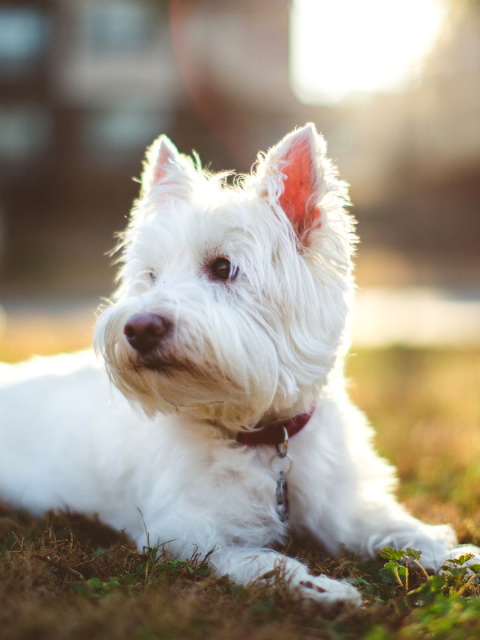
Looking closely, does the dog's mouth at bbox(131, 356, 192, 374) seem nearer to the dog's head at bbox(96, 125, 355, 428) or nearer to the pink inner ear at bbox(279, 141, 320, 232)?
the dog's head at bbox(96, 125, 355, 428)

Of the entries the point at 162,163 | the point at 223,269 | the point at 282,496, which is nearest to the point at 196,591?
the point at 282,496

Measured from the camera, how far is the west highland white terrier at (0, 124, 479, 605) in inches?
91.3

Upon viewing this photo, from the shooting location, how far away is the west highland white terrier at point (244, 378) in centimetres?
232

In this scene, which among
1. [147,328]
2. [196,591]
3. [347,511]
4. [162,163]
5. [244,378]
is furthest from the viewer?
[162,163]

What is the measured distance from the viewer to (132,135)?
24594 millimetres

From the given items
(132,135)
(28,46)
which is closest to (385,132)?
(132,135)

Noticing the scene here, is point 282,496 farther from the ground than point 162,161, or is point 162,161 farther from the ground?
point 162,161

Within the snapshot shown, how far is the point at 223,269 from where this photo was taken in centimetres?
257

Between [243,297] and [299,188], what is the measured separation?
1.85 feet

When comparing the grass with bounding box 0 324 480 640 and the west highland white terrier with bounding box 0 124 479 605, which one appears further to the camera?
the west highland white terrier with bounding box 0 124 479 605

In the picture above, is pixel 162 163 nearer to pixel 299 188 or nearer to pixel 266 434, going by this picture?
pixel 299 188

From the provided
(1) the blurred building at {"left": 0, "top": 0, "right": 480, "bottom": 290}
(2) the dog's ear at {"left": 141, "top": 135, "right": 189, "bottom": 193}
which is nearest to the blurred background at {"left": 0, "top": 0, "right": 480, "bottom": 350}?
(1) the blurred building at {"left": 0, "top": 0, "right": 480, "bottom": 290}

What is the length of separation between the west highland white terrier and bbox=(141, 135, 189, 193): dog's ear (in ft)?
0.06

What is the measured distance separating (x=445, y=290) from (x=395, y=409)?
12.2 m
